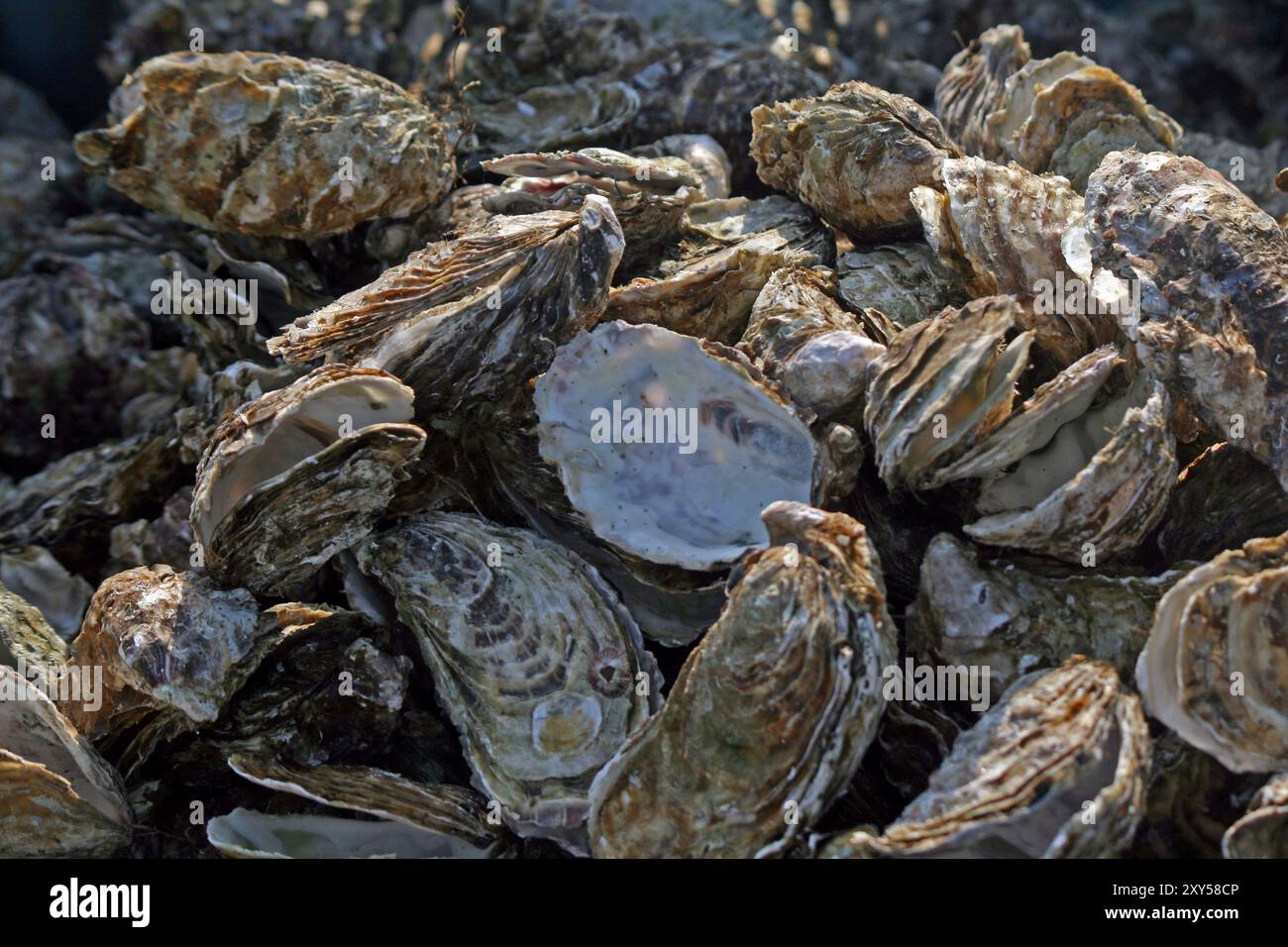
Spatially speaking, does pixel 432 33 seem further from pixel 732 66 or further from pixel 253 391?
pixel 253 391

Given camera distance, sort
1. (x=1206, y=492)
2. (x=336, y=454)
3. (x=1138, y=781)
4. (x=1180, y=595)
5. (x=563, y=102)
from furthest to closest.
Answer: (x=563, y=102) → (x=1206, y=492) → (x=336, y=454) → (x=1180, y=595) → (x=1138, y=781)

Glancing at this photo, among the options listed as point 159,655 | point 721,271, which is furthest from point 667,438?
point 159,655

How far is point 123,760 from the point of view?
6.76 feet

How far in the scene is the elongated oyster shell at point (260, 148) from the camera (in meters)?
2.58

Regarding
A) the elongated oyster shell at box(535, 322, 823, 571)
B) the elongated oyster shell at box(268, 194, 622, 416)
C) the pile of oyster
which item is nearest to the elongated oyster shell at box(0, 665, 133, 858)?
the pile of oyster

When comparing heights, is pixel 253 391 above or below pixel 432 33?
below

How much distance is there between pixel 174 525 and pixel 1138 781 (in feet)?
6.19

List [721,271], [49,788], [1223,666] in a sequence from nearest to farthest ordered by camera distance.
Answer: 1. [1223,666]
2. [49,788]
3. [721,271]

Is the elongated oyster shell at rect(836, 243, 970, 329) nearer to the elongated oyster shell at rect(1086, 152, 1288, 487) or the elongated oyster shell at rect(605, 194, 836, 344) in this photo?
the elongated oyster shell at rect(605, 194, 836, 344)

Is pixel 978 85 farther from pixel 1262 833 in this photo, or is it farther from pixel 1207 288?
pixel 1262 833

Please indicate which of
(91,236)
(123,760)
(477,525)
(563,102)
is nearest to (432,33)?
(563,102)

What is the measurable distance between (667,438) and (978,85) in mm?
1493

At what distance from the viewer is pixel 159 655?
75.9 inches

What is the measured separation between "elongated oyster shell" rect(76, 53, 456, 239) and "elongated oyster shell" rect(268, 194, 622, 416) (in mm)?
449
